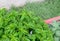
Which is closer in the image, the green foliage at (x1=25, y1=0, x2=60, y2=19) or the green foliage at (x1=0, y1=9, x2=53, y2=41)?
the green foliage at (x1=0, y1=9, x2=53, y2=41)

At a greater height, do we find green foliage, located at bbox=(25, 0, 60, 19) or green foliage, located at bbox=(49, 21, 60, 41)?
green foliage, located at bbox=(25, 0, 60, 19)

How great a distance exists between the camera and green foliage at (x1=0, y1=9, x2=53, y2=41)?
259 centimetres

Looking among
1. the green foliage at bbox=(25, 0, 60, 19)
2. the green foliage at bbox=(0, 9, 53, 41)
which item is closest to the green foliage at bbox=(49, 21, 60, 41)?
the green foliage at bbox=(0, 9, 53, 41)

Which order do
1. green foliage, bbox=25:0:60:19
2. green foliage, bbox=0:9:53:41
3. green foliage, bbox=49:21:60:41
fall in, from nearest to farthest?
green foliage, bbox=0:9:53:41
green foliage, bbox=49:21:60:41
green foliage, bbox=25:0:60:19

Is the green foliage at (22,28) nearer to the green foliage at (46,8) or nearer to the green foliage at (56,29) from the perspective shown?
the green foliage at (56,29)

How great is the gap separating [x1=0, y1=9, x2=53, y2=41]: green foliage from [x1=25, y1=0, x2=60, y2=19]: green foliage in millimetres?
1513

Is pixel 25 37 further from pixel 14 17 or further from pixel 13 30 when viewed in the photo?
pixel 14 17

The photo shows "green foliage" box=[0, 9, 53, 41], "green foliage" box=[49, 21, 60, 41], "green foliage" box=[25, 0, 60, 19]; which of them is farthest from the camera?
"green foliage" box=[25, 0, 60, 19]

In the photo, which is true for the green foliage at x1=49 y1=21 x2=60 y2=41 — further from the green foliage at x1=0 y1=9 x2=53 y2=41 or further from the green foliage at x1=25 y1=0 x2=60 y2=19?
the green foliage at x1=25 y1=0 x2=60 y2=19

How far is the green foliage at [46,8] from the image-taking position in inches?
176

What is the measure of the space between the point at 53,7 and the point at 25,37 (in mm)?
2243

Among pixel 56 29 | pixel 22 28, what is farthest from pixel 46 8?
pixel 22 28

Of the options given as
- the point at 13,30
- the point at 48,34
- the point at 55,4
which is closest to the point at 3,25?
the point at 13,30

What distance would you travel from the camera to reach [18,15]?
9.45 ft
